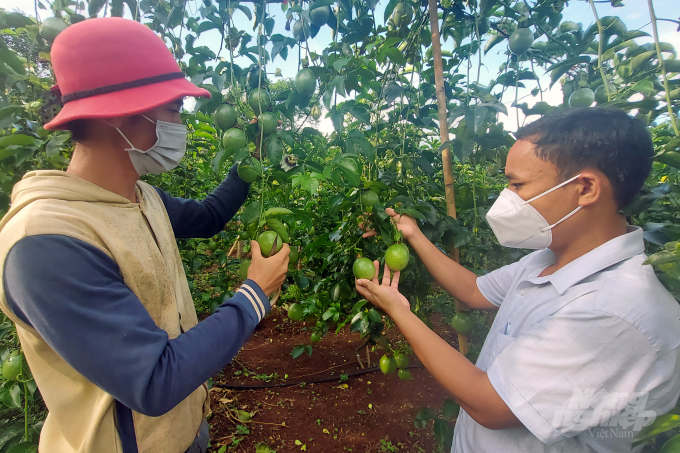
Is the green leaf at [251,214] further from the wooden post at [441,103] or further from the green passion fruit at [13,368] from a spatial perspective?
the green passion fruit at [13,368]

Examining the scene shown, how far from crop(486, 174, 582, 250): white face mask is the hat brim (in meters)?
1.15

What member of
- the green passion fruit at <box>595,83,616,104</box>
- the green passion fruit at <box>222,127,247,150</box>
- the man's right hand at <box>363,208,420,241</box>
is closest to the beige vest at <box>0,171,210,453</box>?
the green passion fruit at <box>222,127,247,150</box>

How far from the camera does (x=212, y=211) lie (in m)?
1.80

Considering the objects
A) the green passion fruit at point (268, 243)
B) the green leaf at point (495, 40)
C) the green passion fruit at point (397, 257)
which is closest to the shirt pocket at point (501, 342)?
the green passion fruit at point (397, 257)

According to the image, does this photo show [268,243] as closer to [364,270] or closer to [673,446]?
[364,270]

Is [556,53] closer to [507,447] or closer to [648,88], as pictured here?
[648,88]

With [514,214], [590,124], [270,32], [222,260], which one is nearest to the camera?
[590,124]

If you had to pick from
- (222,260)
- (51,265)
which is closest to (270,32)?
(51,265)

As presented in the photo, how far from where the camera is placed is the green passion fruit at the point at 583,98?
4.75 ft

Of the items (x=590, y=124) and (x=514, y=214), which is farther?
(x=514, y=214)

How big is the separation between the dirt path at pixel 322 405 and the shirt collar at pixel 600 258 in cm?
206

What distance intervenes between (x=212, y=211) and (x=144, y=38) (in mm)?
912

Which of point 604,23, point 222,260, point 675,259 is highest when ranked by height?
point 604,23

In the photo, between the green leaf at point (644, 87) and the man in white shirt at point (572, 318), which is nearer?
the man in white shirt at point (572, 318)
